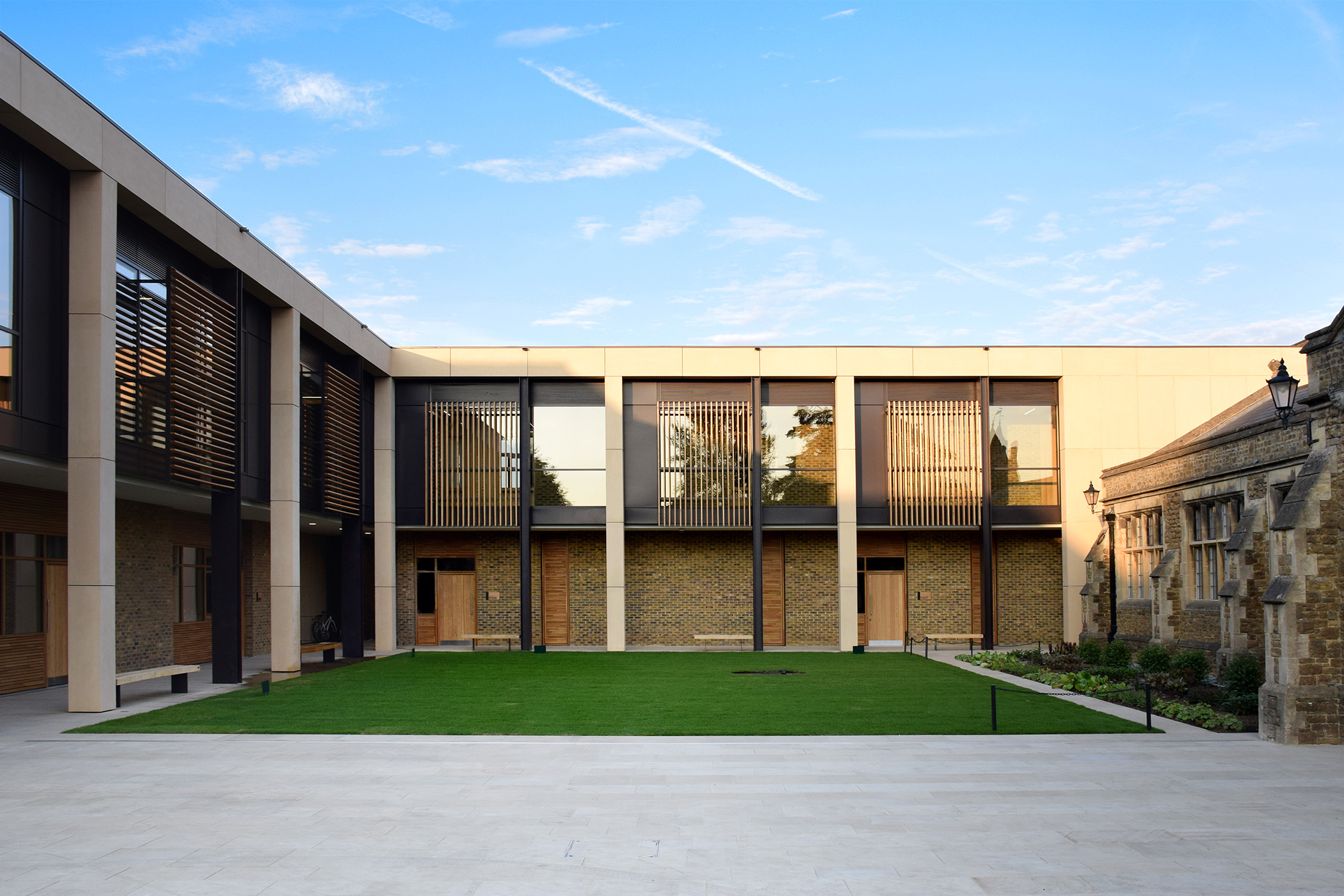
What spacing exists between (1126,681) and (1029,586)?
407 inches

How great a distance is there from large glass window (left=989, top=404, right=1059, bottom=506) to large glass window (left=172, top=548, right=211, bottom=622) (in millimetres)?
19482

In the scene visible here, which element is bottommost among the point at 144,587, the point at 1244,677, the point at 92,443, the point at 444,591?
the point at 1244,677

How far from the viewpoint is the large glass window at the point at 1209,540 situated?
1888cm

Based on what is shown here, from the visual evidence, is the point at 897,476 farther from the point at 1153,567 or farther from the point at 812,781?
the point at 812,781

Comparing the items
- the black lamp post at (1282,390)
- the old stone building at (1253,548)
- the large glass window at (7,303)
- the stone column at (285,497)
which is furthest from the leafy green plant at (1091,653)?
the large glass window at (7,303)

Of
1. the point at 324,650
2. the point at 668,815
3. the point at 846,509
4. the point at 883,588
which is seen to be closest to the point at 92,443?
the point at 324,650

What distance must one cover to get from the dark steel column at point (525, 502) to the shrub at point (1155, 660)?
14427 mm

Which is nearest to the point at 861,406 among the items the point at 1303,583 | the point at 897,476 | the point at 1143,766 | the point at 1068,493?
the point at 897,476

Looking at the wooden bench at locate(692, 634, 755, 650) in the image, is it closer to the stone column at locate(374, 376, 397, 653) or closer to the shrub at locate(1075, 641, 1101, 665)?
the stone column at locate(374, 376, 397, 653)

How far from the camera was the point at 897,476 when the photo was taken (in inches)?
1077

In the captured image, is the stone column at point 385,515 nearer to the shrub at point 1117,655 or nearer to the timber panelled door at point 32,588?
the timber panelled door at point 32,588

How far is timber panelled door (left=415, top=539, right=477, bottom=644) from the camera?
93.7 ft

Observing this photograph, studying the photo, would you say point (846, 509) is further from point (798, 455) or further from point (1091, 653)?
point (1091, 653)

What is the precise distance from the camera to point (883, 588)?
28.4 m
